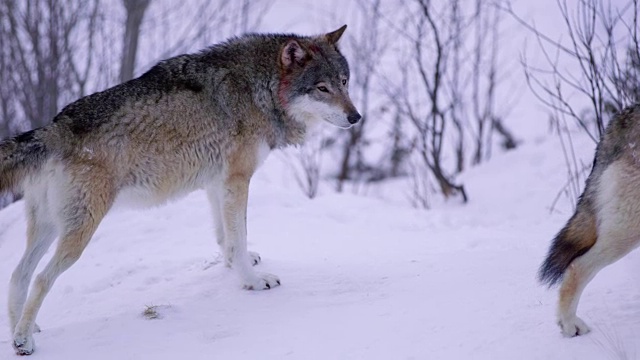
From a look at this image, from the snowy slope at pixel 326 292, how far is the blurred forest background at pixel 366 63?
11.0 ft

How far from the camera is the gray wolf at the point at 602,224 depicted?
3605 millimetres

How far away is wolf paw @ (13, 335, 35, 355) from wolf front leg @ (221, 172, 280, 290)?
1545 millimetres

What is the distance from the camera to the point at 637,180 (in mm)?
3615

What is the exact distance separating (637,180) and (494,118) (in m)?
10.1

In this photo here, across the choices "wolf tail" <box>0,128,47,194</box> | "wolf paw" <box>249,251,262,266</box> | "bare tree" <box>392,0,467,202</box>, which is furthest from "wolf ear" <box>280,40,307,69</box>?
"bare tree" <box>392,0,467,202</box>

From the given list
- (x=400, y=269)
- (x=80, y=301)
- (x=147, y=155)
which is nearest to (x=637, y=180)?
(x=400, y=269)

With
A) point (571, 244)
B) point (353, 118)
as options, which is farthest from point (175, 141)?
point (571, 244)

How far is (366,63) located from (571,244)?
369 inches

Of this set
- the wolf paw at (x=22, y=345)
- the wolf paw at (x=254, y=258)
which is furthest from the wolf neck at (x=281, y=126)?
the wolf paw at (x=22, y=345)

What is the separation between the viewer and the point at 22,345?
4387mm

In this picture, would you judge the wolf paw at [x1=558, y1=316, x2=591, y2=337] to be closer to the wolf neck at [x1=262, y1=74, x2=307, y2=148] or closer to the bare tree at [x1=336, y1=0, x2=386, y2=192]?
the wolf neck at [x1=262, y1=74, x2=307, y2=148]

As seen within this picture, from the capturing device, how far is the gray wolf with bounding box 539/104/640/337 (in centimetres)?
361

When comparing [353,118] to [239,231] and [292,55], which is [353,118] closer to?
[292,55]

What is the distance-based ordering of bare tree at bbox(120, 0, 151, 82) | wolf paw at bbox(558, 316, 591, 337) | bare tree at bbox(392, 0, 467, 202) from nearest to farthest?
wolf paw at bbox(558, 316, 591, 337)
bare tree at bbox(392, 0, 467, 202)
bare tree at bbox(120, 0, 151, 82)
